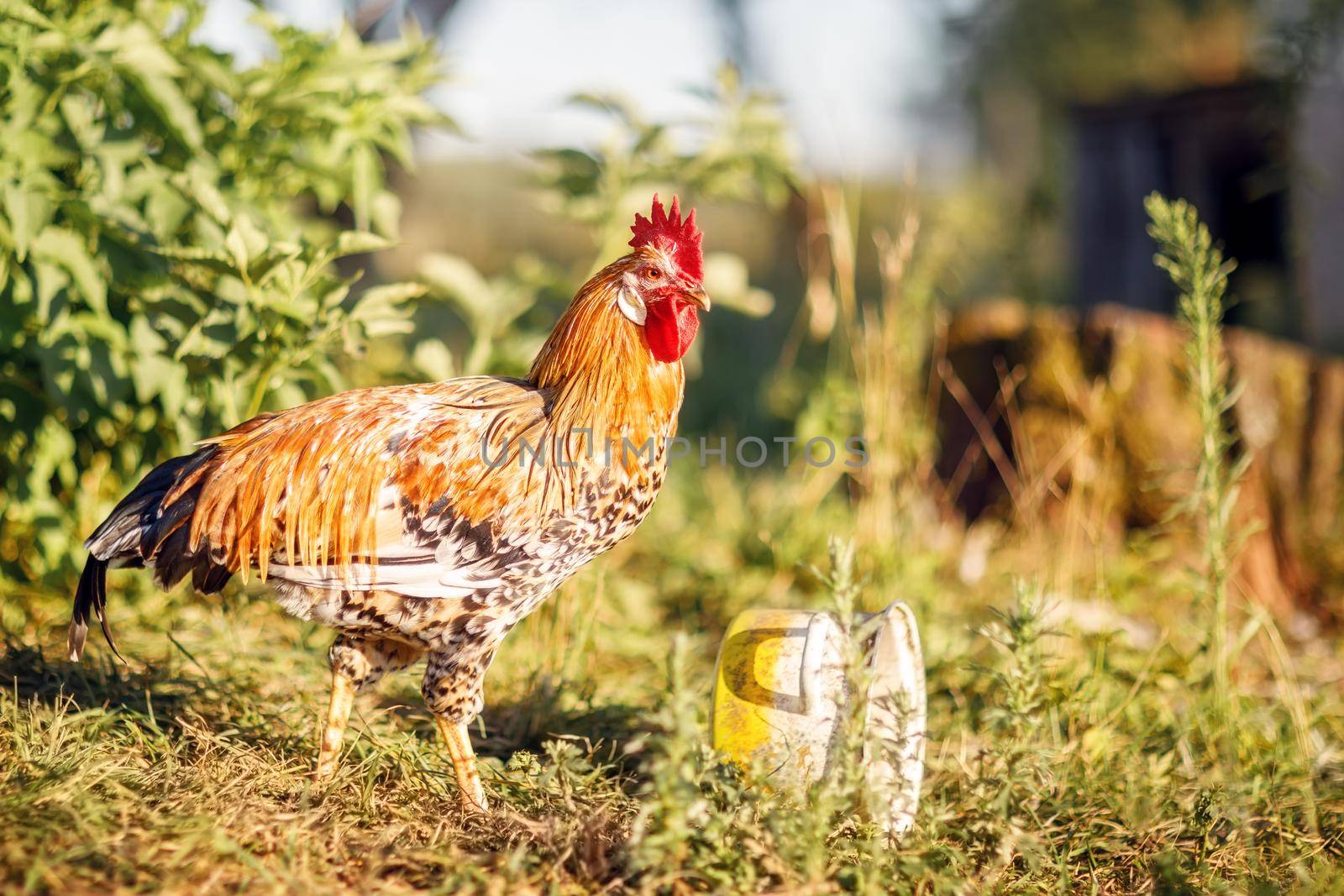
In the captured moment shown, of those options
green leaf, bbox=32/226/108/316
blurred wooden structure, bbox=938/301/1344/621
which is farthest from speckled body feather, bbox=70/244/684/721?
blurred wooden structure, bbox=938/301/1344/621

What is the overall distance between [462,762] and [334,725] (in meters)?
0.31

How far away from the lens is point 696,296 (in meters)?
2.36

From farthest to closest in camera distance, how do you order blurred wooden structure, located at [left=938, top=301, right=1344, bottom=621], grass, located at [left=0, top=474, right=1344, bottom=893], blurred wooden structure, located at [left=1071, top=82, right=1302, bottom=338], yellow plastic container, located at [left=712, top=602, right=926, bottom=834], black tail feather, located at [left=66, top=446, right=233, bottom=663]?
blurred wooden structure, located at [left=1071, top=82, right=1302, bottom=338] < blurred wooden structure, located at [left=938, top=301, right=1344, bottom=621] < yellow plastic container, located at [left=712, top=602, right=926, bottom=834] < black tail feather, located at [left=66, top=446, right=233, bottom=663] < grass, located at [left=0, top=474, right=1344, bottom=893]

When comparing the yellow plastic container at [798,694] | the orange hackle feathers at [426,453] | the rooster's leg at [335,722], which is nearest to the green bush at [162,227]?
the orange hackle feathers at [426,453]

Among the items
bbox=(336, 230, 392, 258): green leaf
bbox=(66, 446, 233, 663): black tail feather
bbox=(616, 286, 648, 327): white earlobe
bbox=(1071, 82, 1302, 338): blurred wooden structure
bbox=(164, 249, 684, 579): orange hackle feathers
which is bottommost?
bbox=(66, 446, 233, 663): black tail feather

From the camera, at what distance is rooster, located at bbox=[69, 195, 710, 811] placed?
2.25 m

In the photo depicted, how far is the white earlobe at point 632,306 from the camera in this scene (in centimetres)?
242

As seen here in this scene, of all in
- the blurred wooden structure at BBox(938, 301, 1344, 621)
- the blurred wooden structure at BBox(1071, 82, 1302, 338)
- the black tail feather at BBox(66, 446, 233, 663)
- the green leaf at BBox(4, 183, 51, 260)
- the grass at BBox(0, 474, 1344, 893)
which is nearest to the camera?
the grass at BBox(0, 474, 1344, 893)

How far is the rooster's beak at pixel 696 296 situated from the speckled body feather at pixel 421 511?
10 centimetres

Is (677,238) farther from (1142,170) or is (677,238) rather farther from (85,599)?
(1142,170)

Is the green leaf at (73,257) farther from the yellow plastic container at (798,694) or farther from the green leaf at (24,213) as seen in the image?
the yellow plastic container at (798,694)

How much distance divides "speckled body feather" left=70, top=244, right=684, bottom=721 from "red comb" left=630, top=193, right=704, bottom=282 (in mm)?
36

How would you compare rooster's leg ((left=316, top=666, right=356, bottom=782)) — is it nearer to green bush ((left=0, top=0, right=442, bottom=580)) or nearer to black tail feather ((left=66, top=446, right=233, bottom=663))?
black tail feather ((left=66, top=446, right=233, bottom=663))

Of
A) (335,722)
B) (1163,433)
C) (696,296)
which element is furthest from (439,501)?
(1163,433)
